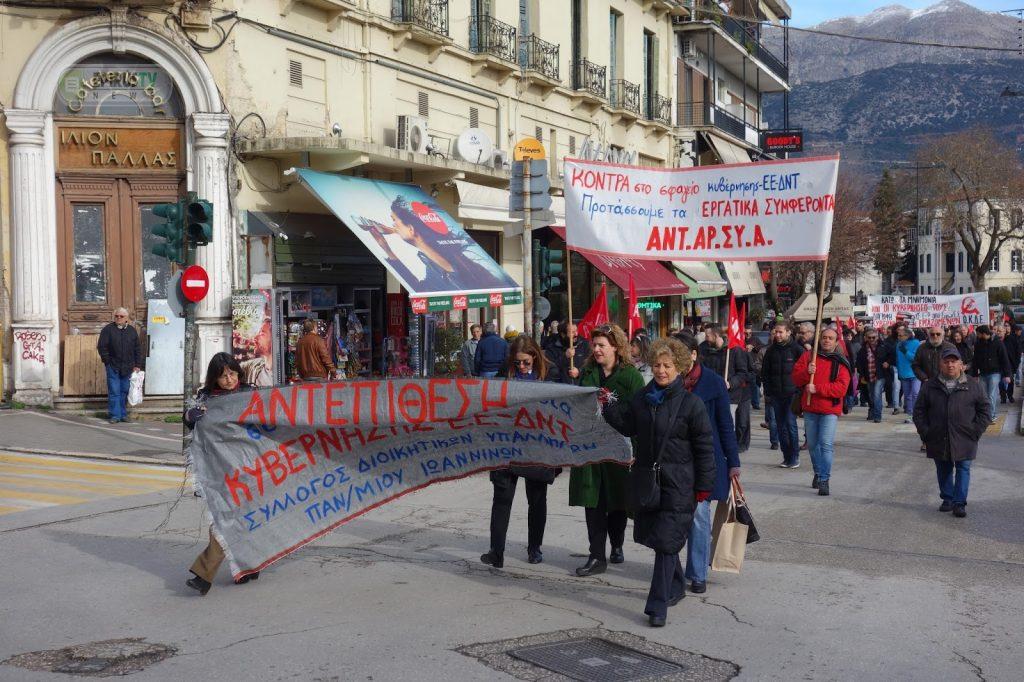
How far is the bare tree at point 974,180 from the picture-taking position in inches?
2418

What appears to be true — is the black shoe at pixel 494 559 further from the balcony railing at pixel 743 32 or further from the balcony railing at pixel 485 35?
the balcony railing at pixel 743 32

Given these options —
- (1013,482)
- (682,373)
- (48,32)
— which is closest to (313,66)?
(48,32)

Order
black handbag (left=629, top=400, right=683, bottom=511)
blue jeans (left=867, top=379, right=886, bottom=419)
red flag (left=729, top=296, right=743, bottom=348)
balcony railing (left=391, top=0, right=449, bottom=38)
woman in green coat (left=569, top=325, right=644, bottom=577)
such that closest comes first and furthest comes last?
black handbag (left=629, top=400, right=683, bottom=511) < woman in green coat (left=569, top=325, right=644, bottom=577) < red flag (left=729, top=296, right=743, bottom=348) < blue jeans (left=867, top=379, right=886, bottom=419) < balcony railing (left=391, top=0, right=449, bottom=38)

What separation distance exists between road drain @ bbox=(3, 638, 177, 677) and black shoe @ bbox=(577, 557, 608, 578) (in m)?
2.88

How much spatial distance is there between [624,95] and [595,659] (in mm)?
26521

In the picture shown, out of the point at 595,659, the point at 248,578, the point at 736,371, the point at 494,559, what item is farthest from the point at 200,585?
the point at 736,371

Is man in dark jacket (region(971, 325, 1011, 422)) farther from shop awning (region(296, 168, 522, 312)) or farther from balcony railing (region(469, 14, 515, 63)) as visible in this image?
balcony railing (region(469, 14, 515, 63))

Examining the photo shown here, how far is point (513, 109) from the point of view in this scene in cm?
2544

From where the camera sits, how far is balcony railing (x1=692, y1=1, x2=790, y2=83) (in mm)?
35125

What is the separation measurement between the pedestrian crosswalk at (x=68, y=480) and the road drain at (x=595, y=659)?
20.8 feet

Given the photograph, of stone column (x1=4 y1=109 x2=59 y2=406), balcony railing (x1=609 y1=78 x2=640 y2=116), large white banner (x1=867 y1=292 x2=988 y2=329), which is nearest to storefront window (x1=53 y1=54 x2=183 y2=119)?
stone column (x1=4 y1=109 x2=59 y2=406)

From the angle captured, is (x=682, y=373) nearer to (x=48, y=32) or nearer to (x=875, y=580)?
(x=875, y=580)

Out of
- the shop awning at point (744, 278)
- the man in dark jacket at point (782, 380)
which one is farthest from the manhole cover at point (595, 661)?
the shop awning at point (744, 278)

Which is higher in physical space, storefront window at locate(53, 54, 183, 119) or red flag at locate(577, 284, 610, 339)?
storefront window at locate(53, 54, 183, 119)
